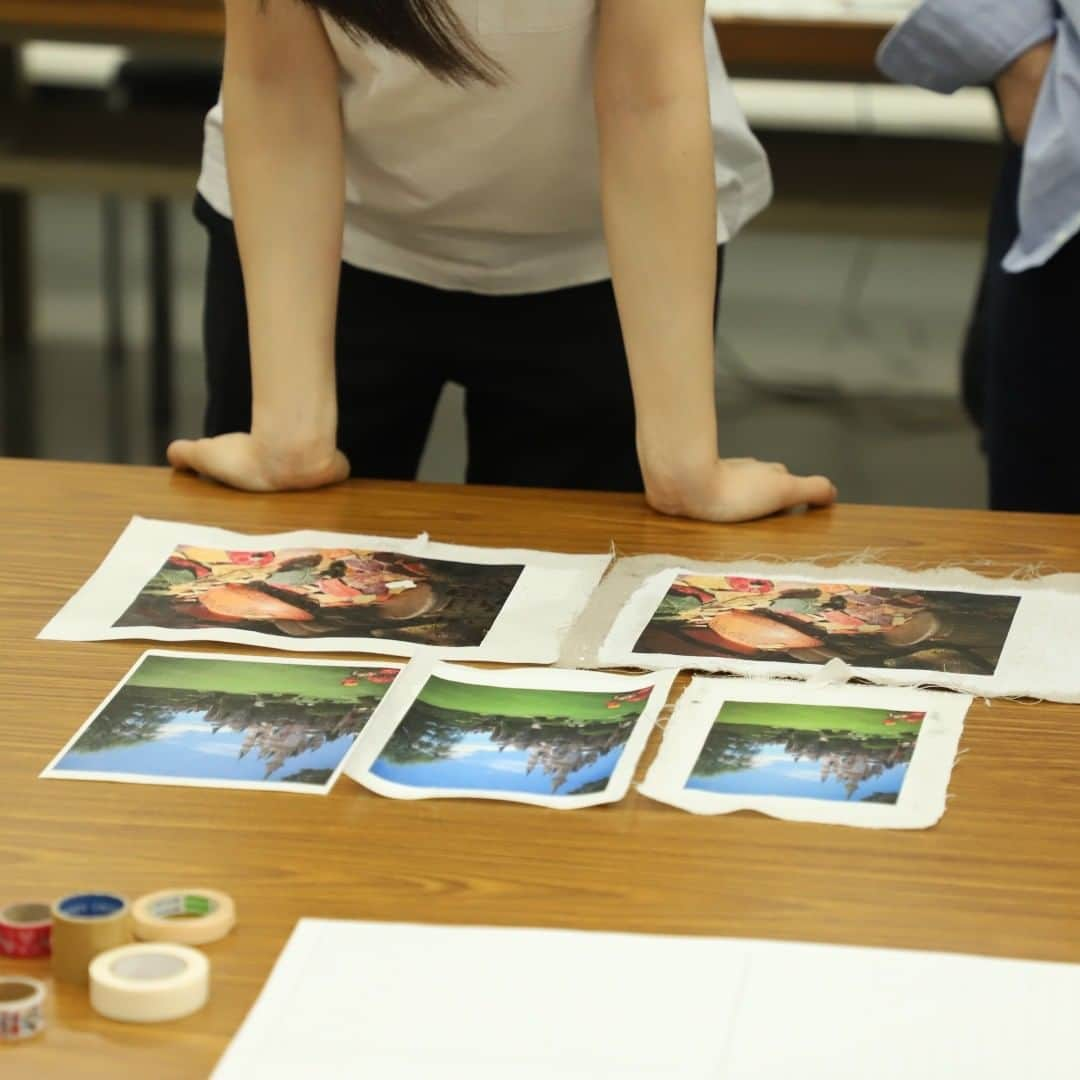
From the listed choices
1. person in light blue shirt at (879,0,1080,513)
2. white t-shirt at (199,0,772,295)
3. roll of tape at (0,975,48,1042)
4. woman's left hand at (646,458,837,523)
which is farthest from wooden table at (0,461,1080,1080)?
person in light blue shirt at (879,0,1080,513)

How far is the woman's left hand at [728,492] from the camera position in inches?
46.9

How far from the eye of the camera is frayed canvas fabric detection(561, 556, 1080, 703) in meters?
0.97

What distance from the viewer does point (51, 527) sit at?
1187 millimetres

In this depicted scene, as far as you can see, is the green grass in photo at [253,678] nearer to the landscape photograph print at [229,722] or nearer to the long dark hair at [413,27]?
the landscape photograph print at [229,722]

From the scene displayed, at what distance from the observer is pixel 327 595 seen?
1.07 m

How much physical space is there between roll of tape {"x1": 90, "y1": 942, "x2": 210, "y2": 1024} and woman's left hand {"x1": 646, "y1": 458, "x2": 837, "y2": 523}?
58cm

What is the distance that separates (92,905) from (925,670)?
1.49 feet

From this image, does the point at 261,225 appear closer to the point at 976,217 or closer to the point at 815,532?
the point at 815,532

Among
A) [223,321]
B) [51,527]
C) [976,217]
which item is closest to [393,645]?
[51,527]

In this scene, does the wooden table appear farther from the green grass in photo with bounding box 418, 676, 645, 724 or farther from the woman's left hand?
the woman's left hand

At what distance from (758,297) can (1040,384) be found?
8.82ft

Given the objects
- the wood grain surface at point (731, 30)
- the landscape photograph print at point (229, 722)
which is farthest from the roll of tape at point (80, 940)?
the wood grain surface at point (731, 30)

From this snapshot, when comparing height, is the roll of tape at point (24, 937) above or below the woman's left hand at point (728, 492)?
below

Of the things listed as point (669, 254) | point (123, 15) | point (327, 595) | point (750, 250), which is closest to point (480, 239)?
point (669, 254)
